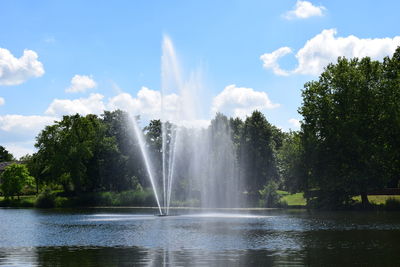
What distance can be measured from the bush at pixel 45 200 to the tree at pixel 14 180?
49.9 ft

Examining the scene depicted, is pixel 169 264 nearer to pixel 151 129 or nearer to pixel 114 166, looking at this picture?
→ pixel 114 166

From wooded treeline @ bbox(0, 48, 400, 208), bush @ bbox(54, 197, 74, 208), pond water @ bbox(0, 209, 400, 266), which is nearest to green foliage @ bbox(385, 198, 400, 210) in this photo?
wooded treeline @ bbox(0, 48, 400, 208)

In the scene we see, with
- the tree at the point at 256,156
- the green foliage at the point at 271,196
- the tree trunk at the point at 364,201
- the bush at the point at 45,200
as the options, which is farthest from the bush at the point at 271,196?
the bush at the point at 45,200

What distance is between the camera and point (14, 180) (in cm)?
10175

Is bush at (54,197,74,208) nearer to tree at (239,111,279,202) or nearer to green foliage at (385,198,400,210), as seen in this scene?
tree at (239,111,279,202)

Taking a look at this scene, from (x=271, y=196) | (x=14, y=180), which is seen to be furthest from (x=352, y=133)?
(x=14, y=180)

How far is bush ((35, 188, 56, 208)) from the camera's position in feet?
291

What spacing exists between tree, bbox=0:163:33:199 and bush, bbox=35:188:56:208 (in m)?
15.2

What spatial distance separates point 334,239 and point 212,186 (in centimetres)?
4788

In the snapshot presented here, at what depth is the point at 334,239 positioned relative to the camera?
31.4m

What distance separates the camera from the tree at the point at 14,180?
102m

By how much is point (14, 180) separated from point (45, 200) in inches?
654

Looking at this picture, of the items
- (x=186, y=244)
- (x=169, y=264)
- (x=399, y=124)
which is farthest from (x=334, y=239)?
(x=399, y=124)

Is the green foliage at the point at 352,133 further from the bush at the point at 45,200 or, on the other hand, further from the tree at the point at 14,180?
the tree at the point at 14,180
